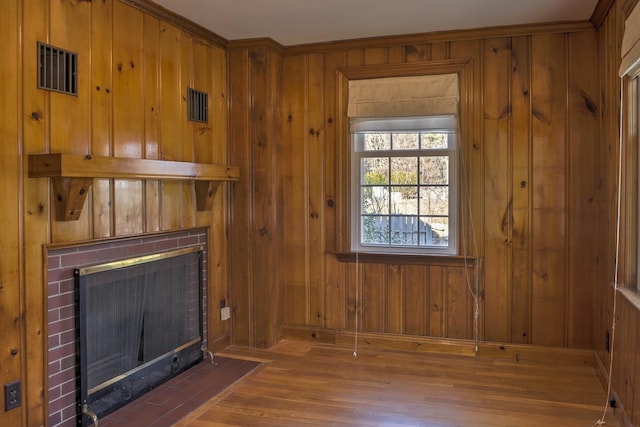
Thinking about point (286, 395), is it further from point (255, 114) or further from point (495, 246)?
point (255, 114)

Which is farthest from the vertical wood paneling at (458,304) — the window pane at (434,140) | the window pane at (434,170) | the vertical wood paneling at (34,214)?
the vertical wood paneling at (34,214)

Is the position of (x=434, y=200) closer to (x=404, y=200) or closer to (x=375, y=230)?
(x=404, y=200)

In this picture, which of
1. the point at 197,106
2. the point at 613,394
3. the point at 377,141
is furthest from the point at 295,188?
the point at 613,394

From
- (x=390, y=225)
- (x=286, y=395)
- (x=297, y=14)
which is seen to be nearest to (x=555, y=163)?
(x=390, y=225)

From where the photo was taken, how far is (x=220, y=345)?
4.00 meters

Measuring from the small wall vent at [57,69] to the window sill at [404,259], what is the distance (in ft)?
7.48

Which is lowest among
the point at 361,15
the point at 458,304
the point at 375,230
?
the point at 458,304

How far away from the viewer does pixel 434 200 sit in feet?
12.9

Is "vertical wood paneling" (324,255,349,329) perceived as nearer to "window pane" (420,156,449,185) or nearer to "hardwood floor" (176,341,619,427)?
"hardwood floor" (176,341,619,427)

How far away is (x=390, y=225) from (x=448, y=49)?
54.6 inches

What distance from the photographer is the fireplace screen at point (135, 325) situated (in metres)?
2.74

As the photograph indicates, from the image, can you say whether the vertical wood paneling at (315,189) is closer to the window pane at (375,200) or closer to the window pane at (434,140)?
the window pane at (375,200)

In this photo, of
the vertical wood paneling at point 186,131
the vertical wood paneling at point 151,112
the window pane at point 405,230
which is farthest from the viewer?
the window pane at point 405,230

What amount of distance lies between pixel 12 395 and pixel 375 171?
2.77 meters
